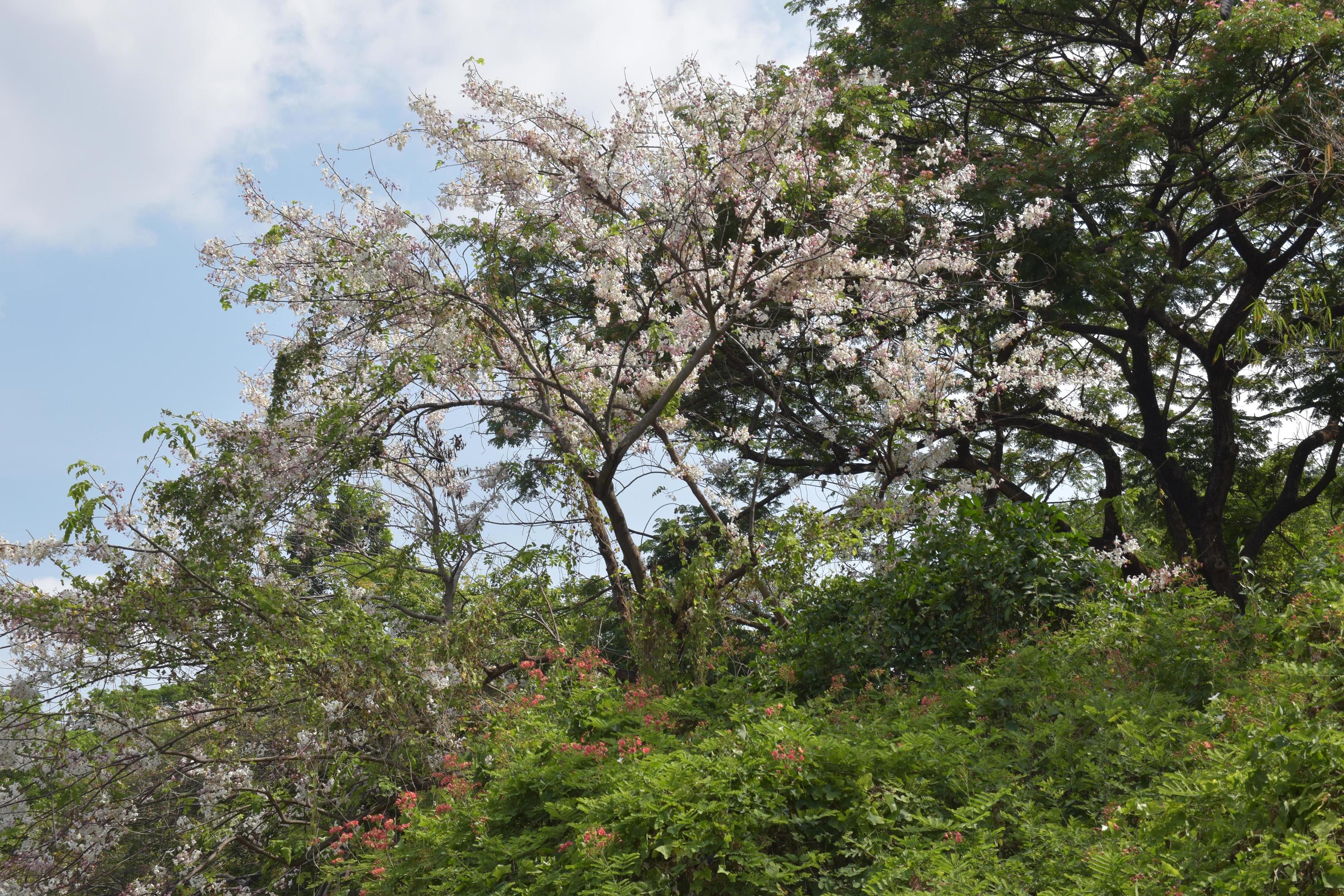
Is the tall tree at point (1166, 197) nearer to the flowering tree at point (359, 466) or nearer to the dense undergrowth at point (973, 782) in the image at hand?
the flowering tree at point (359, 466)

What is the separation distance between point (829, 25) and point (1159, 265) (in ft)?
19.3

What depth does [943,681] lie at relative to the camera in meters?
5.24

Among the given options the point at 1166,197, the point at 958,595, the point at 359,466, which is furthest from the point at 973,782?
the point at 1166,197

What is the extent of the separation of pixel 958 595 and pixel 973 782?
2352 mm

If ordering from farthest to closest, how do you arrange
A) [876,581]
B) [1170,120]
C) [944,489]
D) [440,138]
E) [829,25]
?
[829,25]
[1170,120]
[944,489]
[440,138]
[876,581]

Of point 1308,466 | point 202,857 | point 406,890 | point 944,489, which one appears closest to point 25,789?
point 202,857

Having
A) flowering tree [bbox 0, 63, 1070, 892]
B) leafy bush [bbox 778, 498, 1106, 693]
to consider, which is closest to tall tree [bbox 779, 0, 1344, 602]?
flowering tree [bbox 0, 63, 1070, 892]

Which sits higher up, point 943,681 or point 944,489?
point 944,489

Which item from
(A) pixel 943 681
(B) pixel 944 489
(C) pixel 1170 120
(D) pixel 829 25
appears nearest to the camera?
(A) pixel 943 681

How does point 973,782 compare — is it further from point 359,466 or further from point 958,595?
point 359,466

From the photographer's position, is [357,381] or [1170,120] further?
[1170,120]

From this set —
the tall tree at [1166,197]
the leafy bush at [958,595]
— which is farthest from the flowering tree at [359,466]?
the tall tree at [1166,197]

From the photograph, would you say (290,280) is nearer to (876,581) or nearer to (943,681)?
(876,581)

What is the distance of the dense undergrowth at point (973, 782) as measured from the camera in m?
2.74
